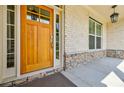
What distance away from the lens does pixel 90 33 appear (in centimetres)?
786

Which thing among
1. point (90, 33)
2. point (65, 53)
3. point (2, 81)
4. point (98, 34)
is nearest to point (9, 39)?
point (2, 81)

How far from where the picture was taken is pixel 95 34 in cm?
863

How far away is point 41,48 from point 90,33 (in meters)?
4.34

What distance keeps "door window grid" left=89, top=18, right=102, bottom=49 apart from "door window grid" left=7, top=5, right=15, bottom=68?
207 inches

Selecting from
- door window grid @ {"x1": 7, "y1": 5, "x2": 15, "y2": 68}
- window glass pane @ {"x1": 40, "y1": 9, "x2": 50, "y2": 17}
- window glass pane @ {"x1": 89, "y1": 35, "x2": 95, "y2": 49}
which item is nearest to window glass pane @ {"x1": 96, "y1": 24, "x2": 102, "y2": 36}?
window glass pane @ {"x1": 89, "y1": 35, "x2": 95, "y2": 49}

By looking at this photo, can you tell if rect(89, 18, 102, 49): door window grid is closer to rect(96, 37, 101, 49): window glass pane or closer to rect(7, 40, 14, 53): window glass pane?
rect(96, 37, 101, 49): window glass pane

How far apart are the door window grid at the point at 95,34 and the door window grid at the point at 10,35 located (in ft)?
17.3

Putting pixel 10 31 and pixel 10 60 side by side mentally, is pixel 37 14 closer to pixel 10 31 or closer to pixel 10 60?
pixel 10 31

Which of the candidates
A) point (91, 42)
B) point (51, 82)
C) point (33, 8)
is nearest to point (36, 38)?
point (33, 8)

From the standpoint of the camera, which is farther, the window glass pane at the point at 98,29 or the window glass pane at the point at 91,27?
the window glass pane at the point at 98,29

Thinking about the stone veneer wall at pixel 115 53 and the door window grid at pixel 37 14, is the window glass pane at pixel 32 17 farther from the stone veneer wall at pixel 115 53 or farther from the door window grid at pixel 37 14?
the stone veneer wall at pixel 115 53

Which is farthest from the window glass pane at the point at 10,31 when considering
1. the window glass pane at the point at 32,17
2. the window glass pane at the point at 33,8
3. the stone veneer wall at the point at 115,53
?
the stone veneer wall at the point at 115,53

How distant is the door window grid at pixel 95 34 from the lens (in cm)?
793

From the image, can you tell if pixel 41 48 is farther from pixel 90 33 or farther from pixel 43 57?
pixel 90 33
